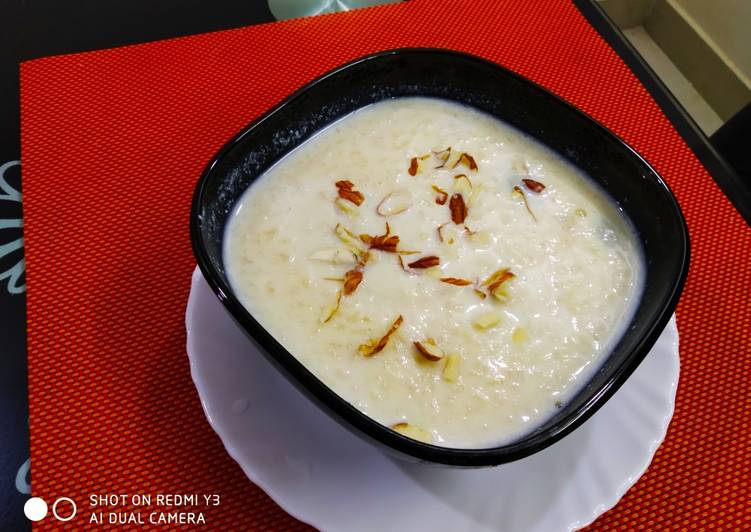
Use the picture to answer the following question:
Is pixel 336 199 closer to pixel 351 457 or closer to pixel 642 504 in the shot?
pixel 351 457

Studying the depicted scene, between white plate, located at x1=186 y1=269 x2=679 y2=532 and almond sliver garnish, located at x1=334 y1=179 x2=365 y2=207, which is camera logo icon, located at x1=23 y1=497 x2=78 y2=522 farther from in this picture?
almond sliver garnish, located at x1=334 y1=179 x2=365 y2=207

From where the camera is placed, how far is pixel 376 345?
819mm

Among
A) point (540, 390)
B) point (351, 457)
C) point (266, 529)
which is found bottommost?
point (266, 529)

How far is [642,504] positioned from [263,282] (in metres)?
0.60

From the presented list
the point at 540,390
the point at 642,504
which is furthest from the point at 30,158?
the point at 642,504

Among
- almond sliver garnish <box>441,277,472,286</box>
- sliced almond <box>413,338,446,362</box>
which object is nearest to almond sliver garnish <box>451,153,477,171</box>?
almond sliver garnish <box>441,277,472,286</box>

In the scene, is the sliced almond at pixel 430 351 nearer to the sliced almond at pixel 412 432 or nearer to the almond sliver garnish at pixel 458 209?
the sliced almond at pixel 412 432

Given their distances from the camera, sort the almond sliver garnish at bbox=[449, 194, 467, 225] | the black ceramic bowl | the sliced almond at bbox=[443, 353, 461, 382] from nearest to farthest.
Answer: the black ceramic bowl → the sliced almond at bbox=[443, 353, 461, 382] → the almond sliver garnish at bbox=[449, 194, 467, 225]

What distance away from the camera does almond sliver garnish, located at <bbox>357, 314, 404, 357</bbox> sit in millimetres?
814

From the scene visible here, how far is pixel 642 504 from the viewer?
893mm

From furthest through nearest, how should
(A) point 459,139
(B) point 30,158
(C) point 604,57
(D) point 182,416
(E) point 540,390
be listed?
1. (C) point 604,57
2. (B) point 30,158
3. (A) point 459,139
4. (D) point 182,416
5. (E) point 540,390

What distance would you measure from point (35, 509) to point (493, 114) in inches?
34.7

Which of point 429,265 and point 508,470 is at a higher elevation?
point 429,265

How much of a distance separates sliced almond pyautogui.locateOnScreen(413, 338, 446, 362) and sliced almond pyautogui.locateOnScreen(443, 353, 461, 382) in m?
0.01
